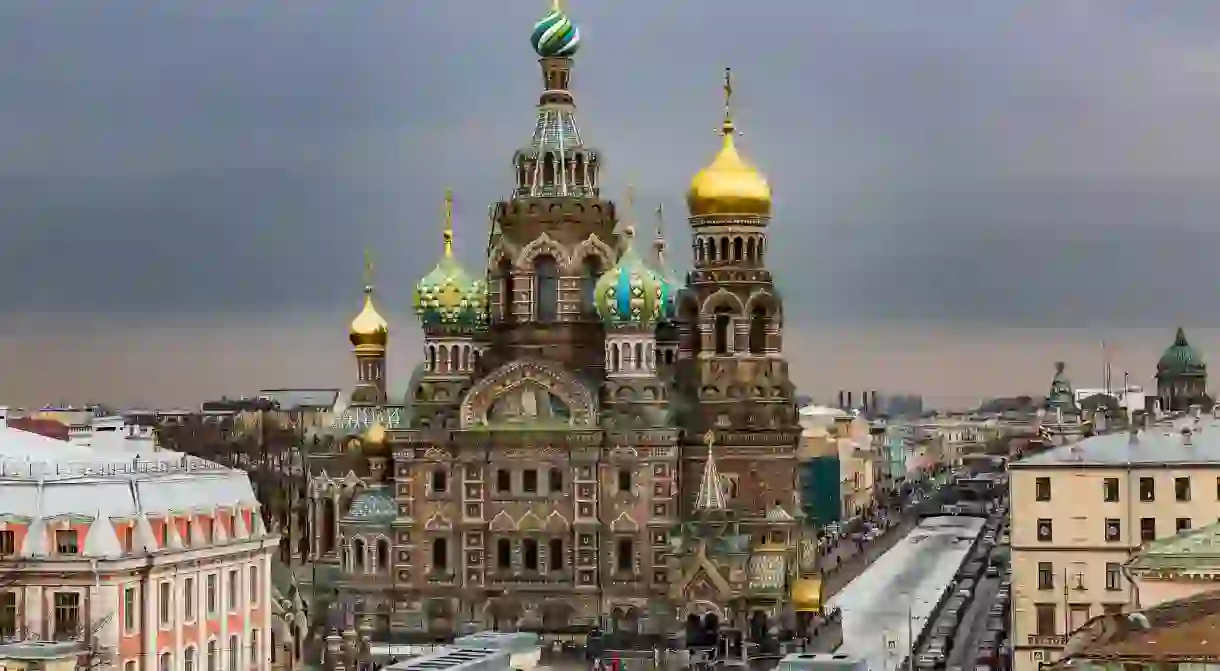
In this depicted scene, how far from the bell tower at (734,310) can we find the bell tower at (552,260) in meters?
2.92

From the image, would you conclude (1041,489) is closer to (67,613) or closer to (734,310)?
(734,310)

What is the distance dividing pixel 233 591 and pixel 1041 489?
19259mm

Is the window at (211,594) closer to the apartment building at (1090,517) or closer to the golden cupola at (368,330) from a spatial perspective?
the apartment building at (1090,517)

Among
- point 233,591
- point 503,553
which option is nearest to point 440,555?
point 503,553

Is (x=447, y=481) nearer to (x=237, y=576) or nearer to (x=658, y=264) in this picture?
(x=658, y=264)

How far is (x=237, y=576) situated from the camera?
48.1 meters

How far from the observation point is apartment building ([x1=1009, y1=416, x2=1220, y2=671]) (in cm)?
5291

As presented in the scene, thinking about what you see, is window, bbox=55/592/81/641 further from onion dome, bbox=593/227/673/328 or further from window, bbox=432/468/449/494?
onion dome, bbox=593/227/673/328

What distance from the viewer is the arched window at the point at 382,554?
6531 centimetres

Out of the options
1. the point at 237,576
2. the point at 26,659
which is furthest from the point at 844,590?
the point at 26,659

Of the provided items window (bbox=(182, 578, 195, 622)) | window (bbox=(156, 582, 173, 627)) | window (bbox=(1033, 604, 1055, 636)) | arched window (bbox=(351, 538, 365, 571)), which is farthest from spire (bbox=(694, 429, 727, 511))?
window (bbox=(156, 582, 173, 627))

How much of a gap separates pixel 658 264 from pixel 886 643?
1497 centimetres

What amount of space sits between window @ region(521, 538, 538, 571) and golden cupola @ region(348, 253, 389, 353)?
61.5 feet

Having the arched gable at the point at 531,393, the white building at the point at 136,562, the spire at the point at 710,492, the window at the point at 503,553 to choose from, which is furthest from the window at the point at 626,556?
the white building at the point at 136,562
